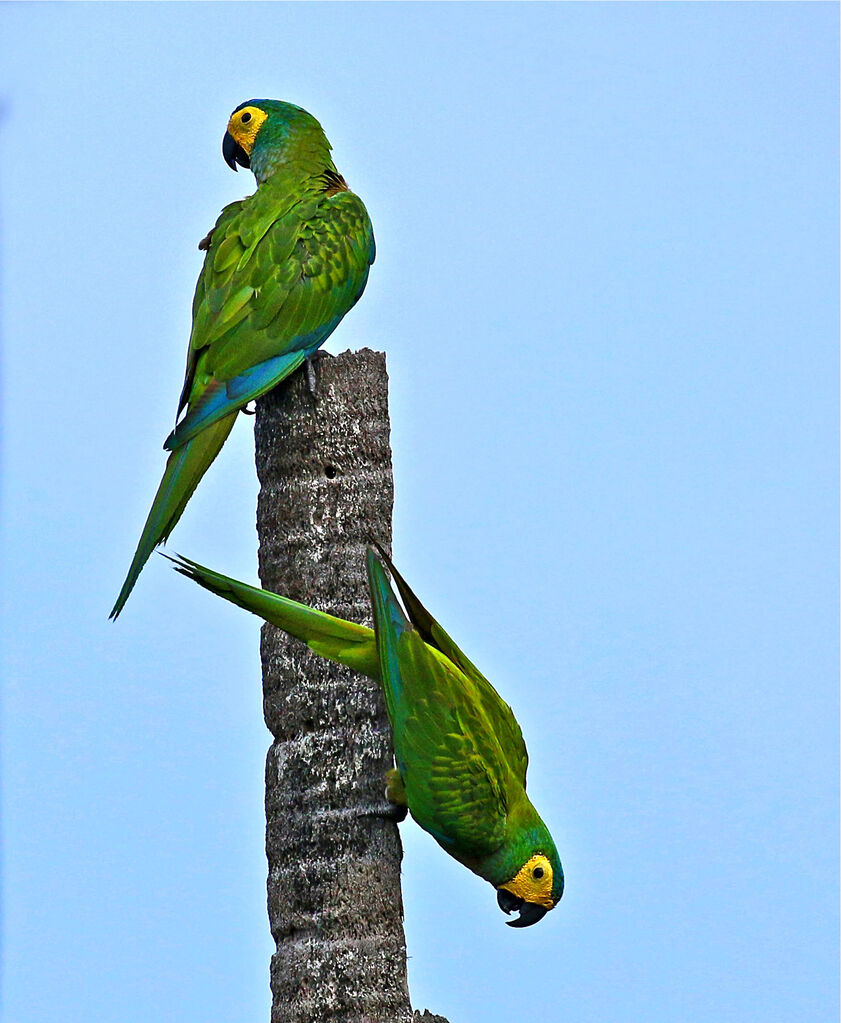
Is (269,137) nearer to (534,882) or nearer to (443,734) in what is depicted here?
(443,734)

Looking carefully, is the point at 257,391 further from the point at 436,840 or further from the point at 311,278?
the point at 436,840

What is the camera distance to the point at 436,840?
191 inches

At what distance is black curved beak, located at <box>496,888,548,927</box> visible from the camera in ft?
16.4

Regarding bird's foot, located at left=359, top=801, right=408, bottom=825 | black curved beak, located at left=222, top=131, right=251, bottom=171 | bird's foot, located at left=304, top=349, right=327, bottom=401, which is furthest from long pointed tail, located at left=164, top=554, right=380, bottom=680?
black curved beak, located at left=222, top=131, right=251, bottom=171

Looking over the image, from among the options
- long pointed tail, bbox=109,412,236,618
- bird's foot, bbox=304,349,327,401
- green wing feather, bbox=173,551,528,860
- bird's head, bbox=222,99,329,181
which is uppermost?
bird's head, bbox=222,99,329,181

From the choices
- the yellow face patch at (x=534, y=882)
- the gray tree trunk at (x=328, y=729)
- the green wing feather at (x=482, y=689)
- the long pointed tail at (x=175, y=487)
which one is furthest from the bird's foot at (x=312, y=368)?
the yellow face patch at (x=534, y=882)

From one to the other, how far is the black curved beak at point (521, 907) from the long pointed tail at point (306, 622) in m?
0.95

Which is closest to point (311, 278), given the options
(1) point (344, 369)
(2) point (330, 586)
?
(1) point (344, 369)

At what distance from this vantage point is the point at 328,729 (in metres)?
4.85

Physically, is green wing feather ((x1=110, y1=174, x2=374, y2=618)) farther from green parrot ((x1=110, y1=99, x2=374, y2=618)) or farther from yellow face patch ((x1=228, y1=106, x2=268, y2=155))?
yellow face patch ((x1=228, y1=106, x2=268, y2=155))

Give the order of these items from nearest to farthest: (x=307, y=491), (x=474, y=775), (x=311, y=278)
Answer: (x=474, y=775) < (x=307, y=491) < (x=311, y=278)

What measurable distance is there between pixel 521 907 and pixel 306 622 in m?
1.33

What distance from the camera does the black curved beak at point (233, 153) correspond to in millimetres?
6363

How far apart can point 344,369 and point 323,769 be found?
1502 mm
